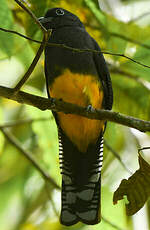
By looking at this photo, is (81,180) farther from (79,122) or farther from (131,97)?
(131,97)

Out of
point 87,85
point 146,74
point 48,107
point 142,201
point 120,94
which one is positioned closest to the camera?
point 142,201

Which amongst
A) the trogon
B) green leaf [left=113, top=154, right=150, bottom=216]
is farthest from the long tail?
green leaf [left=113, top=154, right=150, bottom=216]

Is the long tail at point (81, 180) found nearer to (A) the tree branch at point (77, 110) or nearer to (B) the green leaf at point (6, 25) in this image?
(A) the tree branch at point (77, 110)

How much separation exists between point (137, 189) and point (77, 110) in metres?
0.61

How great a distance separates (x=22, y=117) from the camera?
16.3 feet

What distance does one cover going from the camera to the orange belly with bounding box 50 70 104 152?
3.46 m

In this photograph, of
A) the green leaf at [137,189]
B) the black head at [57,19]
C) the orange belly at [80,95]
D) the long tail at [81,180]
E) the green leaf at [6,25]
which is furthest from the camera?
the black head at [57,19]

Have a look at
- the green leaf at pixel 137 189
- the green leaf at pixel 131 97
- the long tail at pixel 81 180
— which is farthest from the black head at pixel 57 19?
the green leaf at pixel 137 189

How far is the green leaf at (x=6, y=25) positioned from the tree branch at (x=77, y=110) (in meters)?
0.32

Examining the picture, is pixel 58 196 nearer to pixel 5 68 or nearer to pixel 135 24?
pixel 5 68

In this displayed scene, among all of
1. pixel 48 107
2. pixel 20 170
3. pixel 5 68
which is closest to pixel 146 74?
pixel 48 107

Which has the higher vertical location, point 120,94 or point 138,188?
point 138,188

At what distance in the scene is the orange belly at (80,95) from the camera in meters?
3.46

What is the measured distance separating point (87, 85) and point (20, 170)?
198cm
